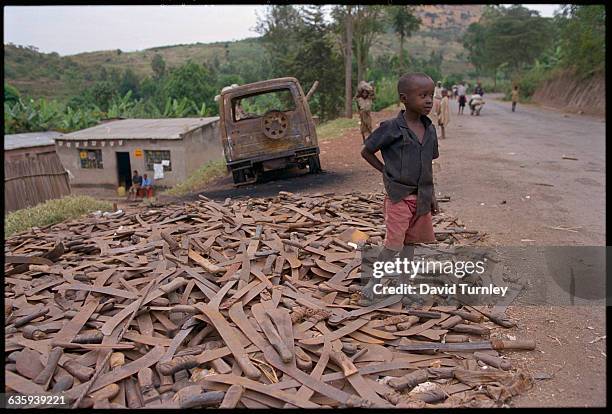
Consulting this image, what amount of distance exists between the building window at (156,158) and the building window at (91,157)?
274 centimetres

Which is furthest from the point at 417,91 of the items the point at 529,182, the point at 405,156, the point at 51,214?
the point at 51,214

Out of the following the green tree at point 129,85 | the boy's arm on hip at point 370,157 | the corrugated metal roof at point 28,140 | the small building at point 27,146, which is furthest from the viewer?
the green tree at point 129,85

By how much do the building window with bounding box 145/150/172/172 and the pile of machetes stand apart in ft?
56.2

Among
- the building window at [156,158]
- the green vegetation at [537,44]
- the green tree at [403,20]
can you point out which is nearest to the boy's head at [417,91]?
the building window at [156,158]

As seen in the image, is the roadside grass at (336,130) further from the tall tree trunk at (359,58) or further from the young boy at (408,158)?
the young boy at (408,158)

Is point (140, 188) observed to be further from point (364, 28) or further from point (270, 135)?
point (364, 28)

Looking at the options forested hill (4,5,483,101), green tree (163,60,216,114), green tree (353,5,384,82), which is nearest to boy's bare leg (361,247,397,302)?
green tree (353,5,384,82)

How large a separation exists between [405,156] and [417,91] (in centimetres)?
50

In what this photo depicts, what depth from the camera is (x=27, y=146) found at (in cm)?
1942

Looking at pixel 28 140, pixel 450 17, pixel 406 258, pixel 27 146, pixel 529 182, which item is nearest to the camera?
pixel 406 258

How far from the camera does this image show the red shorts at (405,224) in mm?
3834

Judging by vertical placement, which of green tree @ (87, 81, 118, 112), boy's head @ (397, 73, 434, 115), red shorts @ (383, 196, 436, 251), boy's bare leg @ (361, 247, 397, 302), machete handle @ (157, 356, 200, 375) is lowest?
machete handle @ (157, 356, 200, 375)

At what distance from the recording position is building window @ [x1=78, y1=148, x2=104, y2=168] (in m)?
23.2

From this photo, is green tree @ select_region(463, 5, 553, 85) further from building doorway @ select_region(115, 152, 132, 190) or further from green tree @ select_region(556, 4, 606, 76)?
building doorway @ select_region(115, 152, 132, 190)
